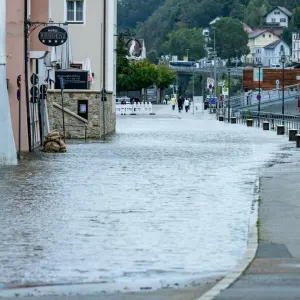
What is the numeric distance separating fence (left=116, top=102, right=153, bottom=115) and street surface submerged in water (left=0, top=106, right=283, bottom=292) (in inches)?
3004

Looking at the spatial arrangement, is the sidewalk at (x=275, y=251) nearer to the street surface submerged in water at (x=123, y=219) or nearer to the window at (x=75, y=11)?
the street surface submerged in water at (x=123, y=219)

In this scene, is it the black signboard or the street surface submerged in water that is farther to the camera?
the black signboard

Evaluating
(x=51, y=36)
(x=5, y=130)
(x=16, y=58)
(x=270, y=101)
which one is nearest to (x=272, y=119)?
(x=51, y=36)

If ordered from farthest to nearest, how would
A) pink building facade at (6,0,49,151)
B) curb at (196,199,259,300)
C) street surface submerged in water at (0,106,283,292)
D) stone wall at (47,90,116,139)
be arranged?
stone wall at (47,90,116,139) → pink building facade at (6,0,49,151) → street surface submerged in water at (0,106,283,292) → curb at (196,199,259,300)

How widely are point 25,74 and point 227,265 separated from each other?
27508 millimetres

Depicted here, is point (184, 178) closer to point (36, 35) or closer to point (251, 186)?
point (251, 186)

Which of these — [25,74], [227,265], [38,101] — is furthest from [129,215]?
[38,101]

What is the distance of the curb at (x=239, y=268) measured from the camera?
12.1 meters

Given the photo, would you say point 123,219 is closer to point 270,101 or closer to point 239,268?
point 239,268

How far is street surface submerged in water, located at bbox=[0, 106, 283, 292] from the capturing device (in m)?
13.9

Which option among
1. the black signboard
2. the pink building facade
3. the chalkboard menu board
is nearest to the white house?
the chalkboard menu board

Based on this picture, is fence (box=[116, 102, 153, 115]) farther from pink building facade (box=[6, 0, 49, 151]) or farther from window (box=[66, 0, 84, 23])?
pink building facade (box=[6, 0, 49, 151])

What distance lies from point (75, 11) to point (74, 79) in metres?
7.32

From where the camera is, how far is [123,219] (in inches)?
750
